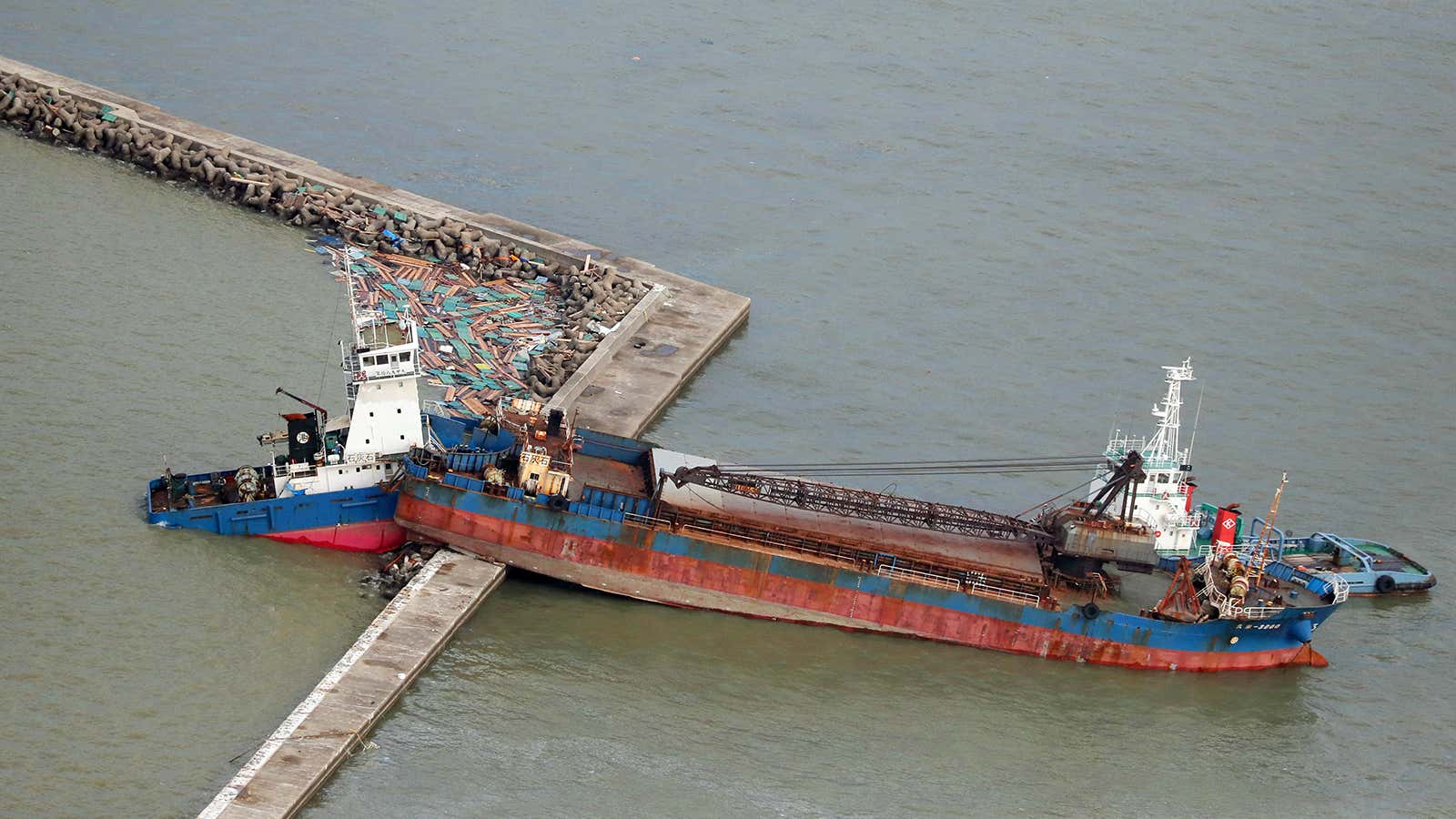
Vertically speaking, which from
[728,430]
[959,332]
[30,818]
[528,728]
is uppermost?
[959,332]

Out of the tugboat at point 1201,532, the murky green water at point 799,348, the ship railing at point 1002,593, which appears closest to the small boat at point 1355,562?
the tugboat at point 1201,532

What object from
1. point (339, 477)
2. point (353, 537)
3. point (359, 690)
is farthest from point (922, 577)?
point (339, 477)

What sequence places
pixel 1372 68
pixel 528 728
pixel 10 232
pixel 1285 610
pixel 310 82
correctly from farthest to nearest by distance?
pixel 1372 68 → pixel 310 82 → pixel 10 232 → pixel 1285 610 → pixel 528 728

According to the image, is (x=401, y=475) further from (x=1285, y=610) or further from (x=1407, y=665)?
(x=1407, y=665)

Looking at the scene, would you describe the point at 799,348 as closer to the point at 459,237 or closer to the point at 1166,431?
the point at 459,237

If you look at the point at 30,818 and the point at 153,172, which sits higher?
the point at 153,172

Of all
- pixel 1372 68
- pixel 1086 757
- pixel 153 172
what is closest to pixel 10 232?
pixel 153 172

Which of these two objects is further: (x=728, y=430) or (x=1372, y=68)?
(x=1372, y=68)
